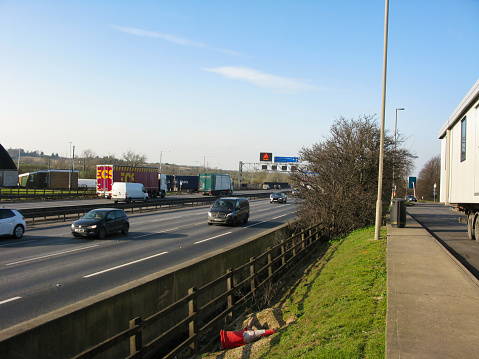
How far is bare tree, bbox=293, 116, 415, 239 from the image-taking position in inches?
788

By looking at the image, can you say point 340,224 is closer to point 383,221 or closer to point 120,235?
point 383,221

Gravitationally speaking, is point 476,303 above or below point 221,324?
above

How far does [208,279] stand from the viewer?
31.1 feet

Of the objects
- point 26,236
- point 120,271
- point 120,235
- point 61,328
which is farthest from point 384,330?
point 26,236

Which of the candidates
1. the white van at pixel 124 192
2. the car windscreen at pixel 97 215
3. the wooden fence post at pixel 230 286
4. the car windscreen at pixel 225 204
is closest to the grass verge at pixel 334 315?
the wooden fence post at pixel 230 286

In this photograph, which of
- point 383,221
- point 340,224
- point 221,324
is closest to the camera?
point 221,324

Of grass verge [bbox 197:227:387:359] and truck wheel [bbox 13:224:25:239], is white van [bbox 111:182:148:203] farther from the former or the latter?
grass verge [bbox 197:227:387:359]

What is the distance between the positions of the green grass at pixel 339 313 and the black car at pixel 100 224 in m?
11.1

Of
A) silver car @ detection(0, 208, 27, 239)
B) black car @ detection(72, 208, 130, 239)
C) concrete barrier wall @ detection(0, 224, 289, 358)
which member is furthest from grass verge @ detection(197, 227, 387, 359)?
silver car @ detection(0, 208, 27, 239)

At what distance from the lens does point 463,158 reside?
47.9ft

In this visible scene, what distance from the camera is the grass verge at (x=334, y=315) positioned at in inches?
221

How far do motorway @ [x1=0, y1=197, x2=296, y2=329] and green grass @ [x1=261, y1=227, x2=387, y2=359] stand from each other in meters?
4.82

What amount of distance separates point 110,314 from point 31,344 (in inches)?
60.2

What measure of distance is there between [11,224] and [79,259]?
6.67 metres
